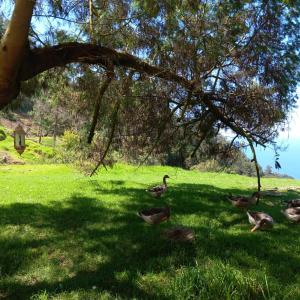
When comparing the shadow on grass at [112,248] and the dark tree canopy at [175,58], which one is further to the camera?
the dark tree canopy at [175,58]

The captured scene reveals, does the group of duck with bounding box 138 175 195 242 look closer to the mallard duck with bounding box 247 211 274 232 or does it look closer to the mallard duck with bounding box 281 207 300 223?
the mallard duck with bounding box 247 211 274 232

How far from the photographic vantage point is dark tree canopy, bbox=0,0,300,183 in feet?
30.2

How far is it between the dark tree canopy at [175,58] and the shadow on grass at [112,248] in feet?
7.50

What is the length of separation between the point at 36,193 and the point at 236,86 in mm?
8327

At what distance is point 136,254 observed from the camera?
8.97 m

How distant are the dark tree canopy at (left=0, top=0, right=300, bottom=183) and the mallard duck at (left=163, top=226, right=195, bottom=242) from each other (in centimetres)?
257

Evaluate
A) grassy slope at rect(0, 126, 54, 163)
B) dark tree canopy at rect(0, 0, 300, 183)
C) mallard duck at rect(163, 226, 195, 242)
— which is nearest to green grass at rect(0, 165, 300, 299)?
mallard duck at rect(163, 226, 195, 242)

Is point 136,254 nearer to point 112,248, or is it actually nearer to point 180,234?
point 112,248

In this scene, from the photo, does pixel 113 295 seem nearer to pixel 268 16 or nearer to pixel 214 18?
pixel 214 18

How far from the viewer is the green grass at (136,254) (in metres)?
7.15

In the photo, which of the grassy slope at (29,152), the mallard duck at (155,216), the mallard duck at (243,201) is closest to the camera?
the mallard duck at (155,216)

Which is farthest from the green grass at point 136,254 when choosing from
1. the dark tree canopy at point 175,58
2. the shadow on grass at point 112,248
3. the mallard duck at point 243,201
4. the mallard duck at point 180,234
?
the dark tree canopy at point 175,58

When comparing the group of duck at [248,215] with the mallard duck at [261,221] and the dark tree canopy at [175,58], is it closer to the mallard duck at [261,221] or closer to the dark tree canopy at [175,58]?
the mallard duck at [261,221]

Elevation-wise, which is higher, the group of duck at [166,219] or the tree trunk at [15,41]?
the tree trunk at [15,41]
